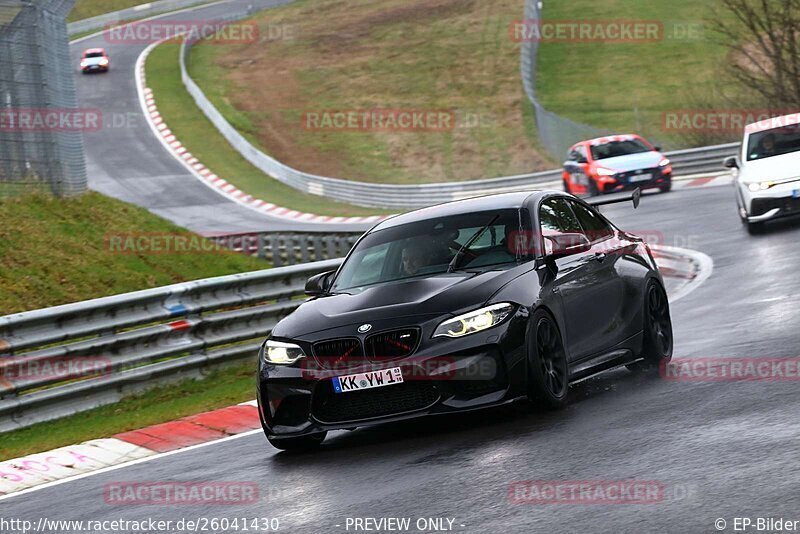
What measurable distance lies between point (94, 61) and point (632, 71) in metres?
24.4

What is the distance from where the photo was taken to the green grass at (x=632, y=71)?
49.2 metres

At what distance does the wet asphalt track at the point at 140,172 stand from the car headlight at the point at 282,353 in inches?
807

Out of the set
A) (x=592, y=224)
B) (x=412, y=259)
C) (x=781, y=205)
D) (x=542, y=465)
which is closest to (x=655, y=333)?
(x=592, y=224)

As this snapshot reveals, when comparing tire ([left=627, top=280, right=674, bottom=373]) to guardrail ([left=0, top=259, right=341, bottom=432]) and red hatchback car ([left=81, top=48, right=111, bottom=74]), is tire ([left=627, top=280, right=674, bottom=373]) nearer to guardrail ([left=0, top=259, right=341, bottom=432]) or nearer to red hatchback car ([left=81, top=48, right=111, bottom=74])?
guardrail ([left=0, top=259, right=341, bottom=432])

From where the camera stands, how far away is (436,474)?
7.14 m

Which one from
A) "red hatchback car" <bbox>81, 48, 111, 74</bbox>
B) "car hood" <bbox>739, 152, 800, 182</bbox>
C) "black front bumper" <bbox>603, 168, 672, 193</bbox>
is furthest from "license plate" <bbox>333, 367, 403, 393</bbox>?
"red hatchback car" <bbox>81, 48, 111, 74</bbox>

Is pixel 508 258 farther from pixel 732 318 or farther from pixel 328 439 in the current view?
pixel 732 318

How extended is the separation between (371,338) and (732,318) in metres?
5.32

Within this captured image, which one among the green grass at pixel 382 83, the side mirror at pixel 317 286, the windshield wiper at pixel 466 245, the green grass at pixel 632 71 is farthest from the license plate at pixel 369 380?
the green grass at pixel 632 71

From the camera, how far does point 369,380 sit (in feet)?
26.9

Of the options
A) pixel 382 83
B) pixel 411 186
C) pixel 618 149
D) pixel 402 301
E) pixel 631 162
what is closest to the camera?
pixel 402 301

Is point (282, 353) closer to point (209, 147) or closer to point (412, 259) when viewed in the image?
point (412, 259)

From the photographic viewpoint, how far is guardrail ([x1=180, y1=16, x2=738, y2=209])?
32844 millimetres

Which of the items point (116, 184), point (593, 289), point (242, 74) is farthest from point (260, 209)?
point (593, 289)
